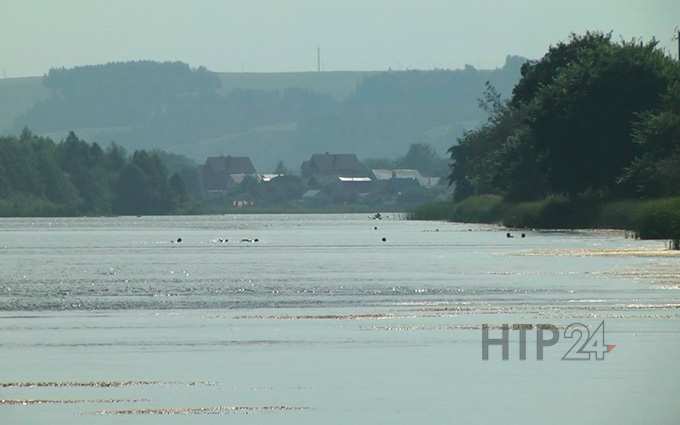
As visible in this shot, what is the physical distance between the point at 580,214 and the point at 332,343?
9434 centimetres

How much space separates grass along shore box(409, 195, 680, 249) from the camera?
93.3 metres

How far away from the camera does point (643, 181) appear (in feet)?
371

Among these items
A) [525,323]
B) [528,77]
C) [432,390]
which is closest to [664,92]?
[528,77]

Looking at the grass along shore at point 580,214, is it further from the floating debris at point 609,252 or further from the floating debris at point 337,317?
the floating debris at point 337,317

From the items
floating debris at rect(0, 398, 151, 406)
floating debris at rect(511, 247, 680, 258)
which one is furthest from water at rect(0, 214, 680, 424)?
floating debris at rect(511, 247, 680, 258)

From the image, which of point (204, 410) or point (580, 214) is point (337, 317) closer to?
point (204, 410)

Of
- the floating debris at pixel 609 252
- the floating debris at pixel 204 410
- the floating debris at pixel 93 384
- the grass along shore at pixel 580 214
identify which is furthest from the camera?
the grass along shore at pixel 580 214

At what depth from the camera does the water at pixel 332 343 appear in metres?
25.5

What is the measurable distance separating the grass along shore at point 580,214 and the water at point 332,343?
21.9 meters

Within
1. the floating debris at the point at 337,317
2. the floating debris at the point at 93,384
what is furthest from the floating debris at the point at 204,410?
the floating debris at the point at 337,317

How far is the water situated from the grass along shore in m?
21.9

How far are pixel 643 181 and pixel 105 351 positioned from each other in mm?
81592

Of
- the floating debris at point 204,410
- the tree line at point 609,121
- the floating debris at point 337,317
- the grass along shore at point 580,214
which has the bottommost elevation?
the grass along shore at point 580,214

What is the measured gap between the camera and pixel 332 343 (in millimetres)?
34750
